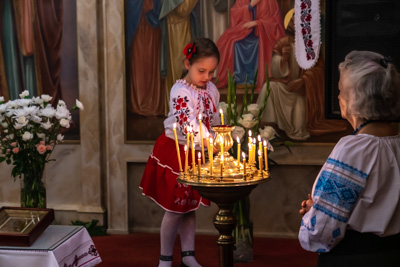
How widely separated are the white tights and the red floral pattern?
180 cm

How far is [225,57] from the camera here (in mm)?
5207

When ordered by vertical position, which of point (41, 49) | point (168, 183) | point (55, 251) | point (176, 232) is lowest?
point (176, 232)

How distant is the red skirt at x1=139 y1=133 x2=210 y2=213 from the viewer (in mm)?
4039

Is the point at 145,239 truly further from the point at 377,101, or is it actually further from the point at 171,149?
the point at 377,101

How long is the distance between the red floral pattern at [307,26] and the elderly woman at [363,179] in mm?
2857

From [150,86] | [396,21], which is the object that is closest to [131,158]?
[150,86]

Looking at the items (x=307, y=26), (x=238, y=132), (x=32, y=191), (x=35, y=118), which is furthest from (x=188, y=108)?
(x=307, y=26)

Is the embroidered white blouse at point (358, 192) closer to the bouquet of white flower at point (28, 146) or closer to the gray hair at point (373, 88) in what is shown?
the gray hair at point (373, 88)

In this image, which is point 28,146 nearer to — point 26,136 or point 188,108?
point 26,136

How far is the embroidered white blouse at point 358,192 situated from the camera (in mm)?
2070

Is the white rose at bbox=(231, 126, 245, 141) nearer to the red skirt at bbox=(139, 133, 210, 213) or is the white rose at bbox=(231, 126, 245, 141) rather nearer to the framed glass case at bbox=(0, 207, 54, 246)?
the red skirt at bbox=(139, 133, 210, 213)

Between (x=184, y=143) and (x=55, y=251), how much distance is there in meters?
1.41

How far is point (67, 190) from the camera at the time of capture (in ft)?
18.8

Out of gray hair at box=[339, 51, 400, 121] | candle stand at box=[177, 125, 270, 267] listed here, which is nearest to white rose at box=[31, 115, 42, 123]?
candle stand at box=[177, 125, 270, 267]
